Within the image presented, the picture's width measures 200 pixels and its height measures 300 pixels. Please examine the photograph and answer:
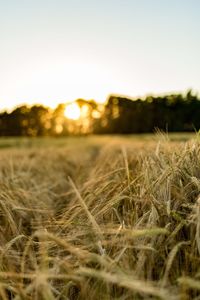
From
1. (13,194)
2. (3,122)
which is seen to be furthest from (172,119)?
(13,194)

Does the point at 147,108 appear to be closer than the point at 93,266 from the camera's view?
No

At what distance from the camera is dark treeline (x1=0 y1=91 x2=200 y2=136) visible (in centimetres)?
3784

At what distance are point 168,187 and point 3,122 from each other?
39739 millimetres

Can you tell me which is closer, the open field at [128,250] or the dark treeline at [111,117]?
the open field at [128,250]

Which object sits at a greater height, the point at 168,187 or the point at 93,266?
the point at 168,187

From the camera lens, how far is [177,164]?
1.61 metres

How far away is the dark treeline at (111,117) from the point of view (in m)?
37.8

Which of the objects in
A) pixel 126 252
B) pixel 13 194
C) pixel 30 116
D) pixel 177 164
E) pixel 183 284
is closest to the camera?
pixel 183 284

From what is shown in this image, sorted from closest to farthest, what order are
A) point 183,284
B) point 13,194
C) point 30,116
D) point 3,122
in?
1. point 183,284
2. point 13,194
3. point 3,122
4. point 30,116

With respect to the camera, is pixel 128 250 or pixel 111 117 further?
pixel 111 117

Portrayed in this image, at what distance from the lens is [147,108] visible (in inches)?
1594

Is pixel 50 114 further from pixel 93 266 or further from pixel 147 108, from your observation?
pixel 93 266

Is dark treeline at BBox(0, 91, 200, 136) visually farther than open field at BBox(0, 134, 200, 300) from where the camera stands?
Yes

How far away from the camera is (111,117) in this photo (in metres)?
47.6
